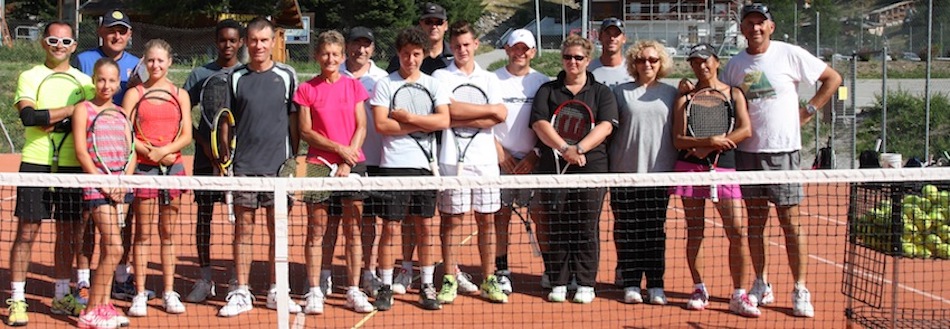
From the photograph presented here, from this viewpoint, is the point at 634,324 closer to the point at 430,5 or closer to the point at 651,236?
the point at 651,236

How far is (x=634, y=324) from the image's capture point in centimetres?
632

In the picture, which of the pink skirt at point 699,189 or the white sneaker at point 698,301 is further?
the white sneaker at point 698,301

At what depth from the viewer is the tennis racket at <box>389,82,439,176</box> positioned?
6461 mm

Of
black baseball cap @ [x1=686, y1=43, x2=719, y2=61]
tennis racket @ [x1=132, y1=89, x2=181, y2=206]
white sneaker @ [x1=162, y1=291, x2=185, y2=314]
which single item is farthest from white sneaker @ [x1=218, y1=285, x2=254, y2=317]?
black baseball cap @ [x1=686, y1=43, x2=719, y2=61]

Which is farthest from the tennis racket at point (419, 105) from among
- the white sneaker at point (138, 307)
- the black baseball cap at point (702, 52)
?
the white sneaker at point (138, 307)

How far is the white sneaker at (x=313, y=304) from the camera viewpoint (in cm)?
641

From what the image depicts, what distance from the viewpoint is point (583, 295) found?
22.3ft

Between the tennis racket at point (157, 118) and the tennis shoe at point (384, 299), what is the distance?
136cm

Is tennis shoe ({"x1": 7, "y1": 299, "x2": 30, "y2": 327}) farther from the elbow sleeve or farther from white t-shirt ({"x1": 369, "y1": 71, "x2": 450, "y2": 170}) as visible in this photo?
white t-shirt ({"x1": 369, "y1": 71, "x2": 450, "y2": 170})

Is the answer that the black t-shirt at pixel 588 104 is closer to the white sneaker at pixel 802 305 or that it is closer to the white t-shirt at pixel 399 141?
the white t-shirt at pixel 399 141

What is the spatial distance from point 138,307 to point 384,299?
57.5 inches

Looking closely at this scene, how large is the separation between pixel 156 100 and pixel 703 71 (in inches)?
127

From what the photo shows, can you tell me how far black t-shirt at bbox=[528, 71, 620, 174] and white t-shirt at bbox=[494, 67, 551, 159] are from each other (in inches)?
5.2

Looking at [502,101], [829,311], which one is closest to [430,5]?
[502,101]
